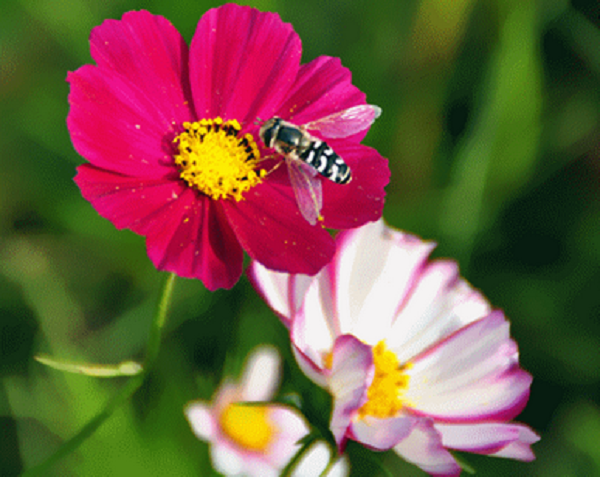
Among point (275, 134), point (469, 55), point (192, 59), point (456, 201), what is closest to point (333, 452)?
point (275, 134)

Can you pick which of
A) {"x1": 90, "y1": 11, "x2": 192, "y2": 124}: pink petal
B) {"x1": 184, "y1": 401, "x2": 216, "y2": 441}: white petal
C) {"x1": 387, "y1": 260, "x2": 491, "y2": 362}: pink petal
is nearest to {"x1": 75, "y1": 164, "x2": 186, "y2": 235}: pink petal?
{"x1": 90, "y1": 11, "x2": 192, "y2": 124}: pink petal

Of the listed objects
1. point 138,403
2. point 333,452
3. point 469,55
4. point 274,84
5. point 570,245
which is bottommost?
point 138,403

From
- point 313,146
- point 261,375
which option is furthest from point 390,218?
point 313,146

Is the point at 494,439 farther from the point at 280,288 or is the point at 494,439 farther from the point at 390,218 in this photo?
the point at 390,218

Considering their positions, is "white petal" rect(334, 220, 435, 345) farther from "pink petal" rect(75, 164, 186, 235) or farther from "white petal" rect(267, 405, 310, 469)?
"white petal" rect(267, 405, 310, 469)

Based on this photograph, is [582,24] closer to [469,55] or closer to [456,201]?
[469,55]

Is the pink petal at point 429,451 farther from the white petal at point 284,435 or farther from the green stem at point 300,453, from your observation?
the white petal at point 284,435
